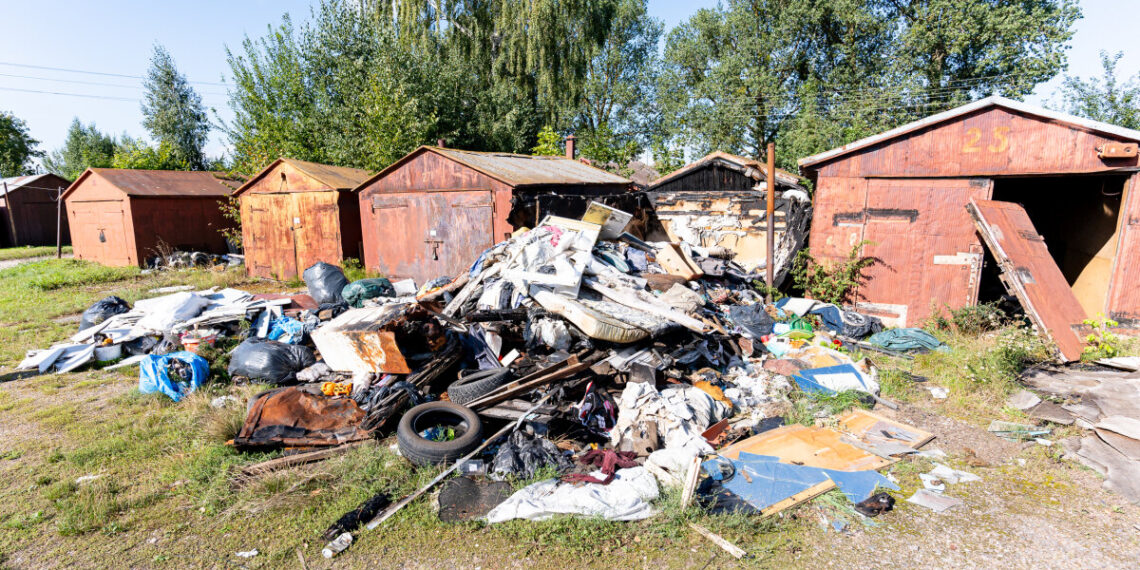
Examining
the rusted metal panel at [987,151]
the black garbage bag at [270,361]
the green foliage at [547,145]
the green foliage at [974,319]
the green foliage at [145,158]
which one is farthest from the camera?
the green foliage at [145,158]

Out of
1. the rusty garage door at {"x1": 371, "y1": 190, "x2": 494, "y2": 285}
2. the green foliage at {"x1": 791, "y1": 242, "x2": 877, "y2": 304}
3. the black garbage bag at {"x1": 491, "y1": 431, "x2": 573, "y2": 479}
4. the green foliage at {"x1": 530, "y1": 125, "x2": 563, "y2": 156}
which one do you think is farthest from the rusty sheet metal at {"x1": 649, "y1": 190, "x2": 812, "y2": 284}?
the green foliage at {"x1": 530, "y1": 125, "x2": 563, "y2": 156}

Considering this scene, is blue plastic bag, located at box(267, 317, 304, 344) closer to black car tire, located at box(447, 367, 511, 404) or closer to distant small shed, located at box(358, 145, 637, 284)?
black car tire, located at box(447, 367, 511, 404)

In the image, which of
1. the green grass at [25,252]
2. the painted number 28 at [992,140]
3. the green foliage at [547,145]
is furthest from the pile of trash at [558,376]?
the green grass at [25,252]

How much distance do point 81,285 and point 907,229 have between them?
16.9 meters

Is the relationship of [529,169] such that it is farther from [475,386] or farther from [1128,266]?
[1128,266]

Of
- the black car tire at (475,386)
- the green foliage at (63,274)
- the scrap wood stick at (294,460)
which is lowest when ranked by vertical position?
the scrap wood stick at (294,460)

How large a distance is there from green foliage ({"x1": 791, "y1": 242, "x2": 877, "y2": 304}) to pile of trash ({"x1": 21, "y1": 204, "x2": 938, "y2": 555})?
0.59 m

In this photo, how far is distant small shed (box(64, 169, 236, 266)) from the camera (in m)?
14.9

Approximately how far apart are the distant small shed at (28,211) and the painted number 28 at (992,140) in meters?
29.9

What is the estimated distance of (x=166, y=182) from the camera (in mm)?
16250

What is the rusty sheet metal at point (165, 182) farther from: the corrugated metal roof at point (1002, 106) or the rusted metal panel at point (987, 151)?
the rusted metal panel at point (987, 151)

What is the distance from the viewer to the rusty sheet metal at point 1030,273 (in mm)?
6498

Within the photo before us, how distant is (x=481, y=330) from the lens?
631cm

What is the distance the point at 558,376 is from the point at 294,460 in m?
2.36
